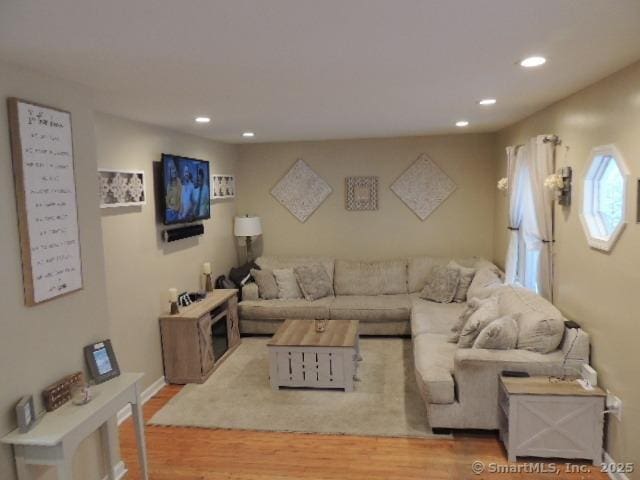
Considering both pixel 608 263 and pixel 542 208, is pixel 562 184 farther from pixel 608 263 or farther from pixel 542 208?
pixel 608 263

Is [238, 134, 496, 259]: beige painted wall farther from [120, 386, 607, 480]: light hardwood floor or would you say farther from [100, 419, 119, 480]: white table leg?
[100, 419, 119, 480]: white table leg

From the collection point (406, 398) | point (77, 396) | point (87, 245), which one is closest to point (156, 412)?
point (77, 396)

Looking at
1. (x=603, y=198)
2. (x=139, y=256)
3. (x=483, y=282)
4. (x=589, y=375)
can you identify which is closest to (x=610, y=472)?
(x=589, y=375)

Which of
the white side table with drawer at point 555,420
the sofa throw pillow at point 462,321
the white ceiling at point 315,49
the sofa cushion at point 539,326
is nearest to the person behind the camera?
the white ceiling at point 315,49

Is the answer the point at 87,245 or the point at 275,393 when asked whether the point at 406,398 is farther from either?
the point at 87,245

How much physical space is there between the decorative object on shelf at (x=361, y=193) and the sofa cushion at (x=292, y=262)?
32.5 inches

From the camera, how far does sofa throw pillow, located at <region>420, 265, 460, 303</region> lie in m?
5.42

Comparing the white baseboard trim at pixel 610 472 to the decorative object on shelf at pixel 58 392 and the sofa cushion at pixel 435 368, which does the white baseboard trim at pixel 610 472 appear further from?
the decorative object on shelf at pixel 58 392

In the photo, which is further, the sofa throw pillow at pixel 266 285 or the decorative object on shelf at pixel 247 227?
the decorative object on shelf at pixel 247 227

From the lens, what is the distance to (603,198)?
309 centimetres

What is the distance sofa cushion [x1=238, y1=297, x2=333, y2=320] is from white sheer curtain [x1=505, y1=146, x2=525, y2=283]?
212cm

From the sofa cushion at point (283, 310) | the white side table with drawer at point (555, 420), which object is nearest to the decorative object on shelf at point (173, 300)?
the sofa cushion at point (283, 310)

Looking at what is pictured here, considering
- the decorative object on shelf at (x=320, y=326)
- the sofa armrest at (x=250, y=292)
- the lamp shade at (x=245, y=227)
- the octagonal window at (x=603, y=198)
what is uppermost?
the octagonal window at (x=603, y=198)

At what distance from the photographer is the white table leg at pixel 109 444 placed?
2.83 meters
